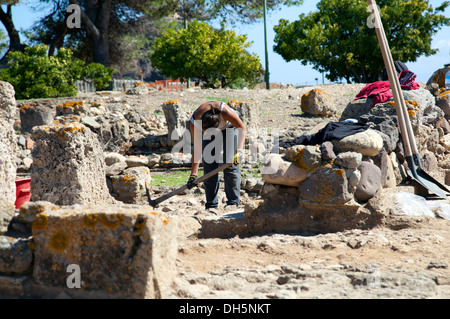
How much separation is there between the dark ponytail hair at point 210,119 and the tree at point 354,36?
61.9 ft

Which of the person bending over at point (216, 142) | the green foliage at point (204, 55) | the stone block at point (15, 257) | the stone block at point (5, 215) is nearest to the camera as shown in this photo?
the stone block at point (15, 257)

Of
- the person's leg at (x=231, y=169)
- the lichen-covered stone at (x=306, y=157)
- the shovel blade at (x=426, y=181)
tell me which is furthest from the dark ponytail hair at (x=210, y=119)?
the shovel blade at (x=426, y=181)

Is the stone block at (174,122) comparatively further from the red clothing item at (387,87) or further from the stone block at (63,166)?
the stone block at (63,166)

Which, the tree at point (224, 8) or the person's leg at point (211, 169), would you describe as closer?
the person's leg at point (211, 169)

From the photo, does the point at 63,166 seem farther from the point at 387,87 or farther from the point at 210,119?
the point at 387,87

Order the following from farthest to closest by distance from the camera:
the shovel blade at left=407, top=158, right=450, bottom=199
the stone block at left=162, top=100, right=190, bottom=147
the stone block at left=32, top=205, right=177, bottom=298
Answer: the stone block at left=162, top=100, right=190, bottom=147 → the shovel blade at left=407, top=158, right=450, bottom=199 → the stone block at left=32, top=205, right=177, bottom=298

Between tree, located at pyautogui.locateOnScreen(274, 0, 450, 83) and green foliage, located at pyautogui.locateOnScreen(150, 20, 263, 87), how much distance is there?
13.6 ft

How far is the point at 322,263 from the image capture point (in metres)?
3.32

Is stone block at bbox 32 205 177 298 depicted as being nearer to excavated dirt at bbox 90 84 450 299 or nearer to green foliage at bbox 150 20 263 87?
excavated dirt at bbox 90 84 450 299

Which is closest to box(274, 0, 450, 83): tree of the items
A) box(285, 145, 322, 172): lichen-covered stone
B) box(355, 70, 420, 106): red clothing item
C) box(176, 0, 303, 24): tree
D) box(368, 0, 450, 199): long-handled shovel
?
box(176, 0, 303, 24): tree

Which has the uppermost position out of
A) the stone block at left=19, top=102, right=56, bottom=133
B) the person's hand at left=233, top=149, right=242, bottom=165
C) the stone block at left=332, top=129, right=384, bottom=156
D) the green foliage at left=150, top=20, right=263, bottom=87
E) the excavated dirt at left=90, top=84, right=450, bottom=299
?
the green foliage at left=150, top=20, right=263, bottom=87

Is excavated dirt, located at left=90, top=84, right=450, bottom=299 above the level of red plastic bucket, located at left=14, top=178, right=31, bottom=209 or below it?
below

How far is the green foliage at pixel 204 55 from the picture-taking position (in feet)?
63.4

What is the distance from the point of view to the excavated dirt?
2.76m
